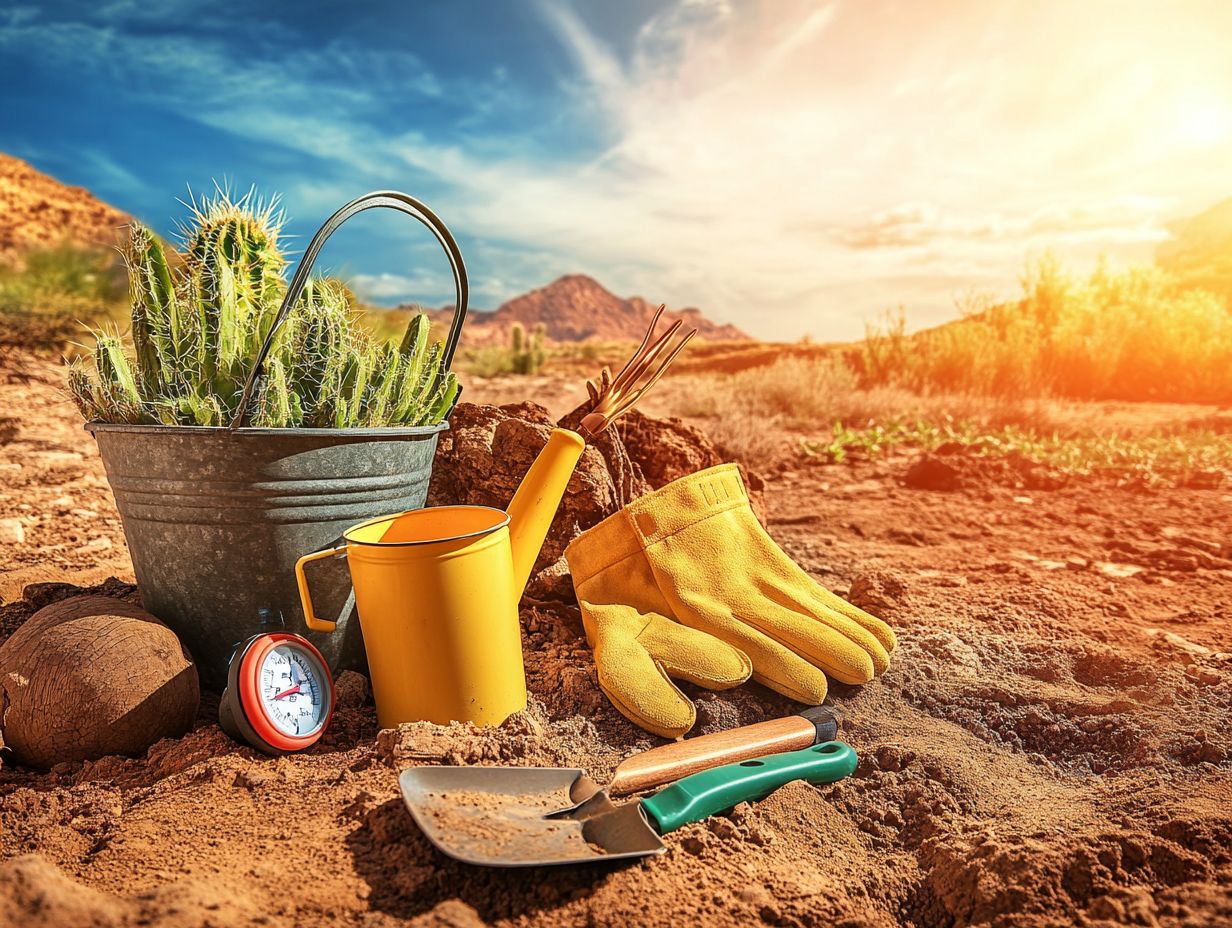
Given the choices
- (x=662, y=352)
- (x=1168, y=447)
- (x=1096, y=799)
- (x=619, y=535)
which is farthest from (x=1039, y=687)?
(x=1168, y=447)

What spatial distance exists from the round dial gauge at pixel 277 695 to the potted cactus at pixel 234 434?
7.6 inches

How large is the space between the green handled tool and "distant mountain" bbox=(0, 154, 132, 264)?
15.0 m

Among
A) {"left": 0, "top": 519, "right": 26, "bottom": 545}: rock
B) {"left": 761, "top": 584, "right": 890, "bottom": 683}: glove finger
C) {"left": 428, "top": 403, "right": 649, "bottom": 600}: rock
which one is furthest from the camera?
{"left": 0, "top": 519, "right": 26, "bottom": 545}: rock

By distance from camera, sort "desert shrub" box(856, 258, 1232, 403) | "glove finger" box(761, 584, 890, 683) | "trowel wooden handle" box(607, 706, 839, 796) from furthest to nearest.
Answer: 1. "desert shrub" box(856, 258, 1232, 403)
2. "glove finger" box(761, 584, 890, 683)
3. "trowel wooden handle" box(607, 706, 839, 796)

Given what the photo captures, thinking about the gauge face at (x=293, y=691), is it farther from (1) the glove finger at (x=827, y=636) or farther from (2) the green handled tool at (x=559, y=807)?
(1) the glove finger at (x=827, y=636)

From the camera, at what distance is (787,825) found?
1785 millimetres

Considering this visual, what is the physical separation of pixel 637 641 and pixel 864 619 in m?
0.78

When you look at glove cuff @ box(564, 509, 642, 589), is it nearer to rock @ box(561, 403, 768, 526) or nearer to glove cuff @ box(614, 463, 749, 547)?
glove cuff @ box(614, 463, 749, 547)

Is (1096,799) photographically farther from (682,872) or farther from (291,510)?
(291,510)

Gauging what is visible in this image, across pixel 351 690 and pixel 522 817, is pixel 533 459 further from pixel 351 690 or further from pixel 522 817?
pixel 522 817

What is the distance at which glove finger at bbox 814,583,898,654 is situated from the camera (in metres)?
2.60

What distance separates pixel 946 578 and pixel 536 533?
6.32 ft

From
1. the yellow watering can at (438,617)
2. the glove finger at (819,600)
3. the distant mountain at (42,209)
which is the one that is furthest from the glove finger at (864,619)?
the distant mountain at (42,209)

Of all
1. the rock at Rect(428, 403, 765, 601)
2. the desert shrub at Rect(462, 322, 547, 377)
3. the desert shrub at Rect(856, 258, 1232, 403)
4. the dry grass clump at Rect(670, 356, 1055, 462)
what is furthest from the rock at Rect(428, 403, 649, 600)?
the desert shrub at Rect(462, 322, 547, 377)
